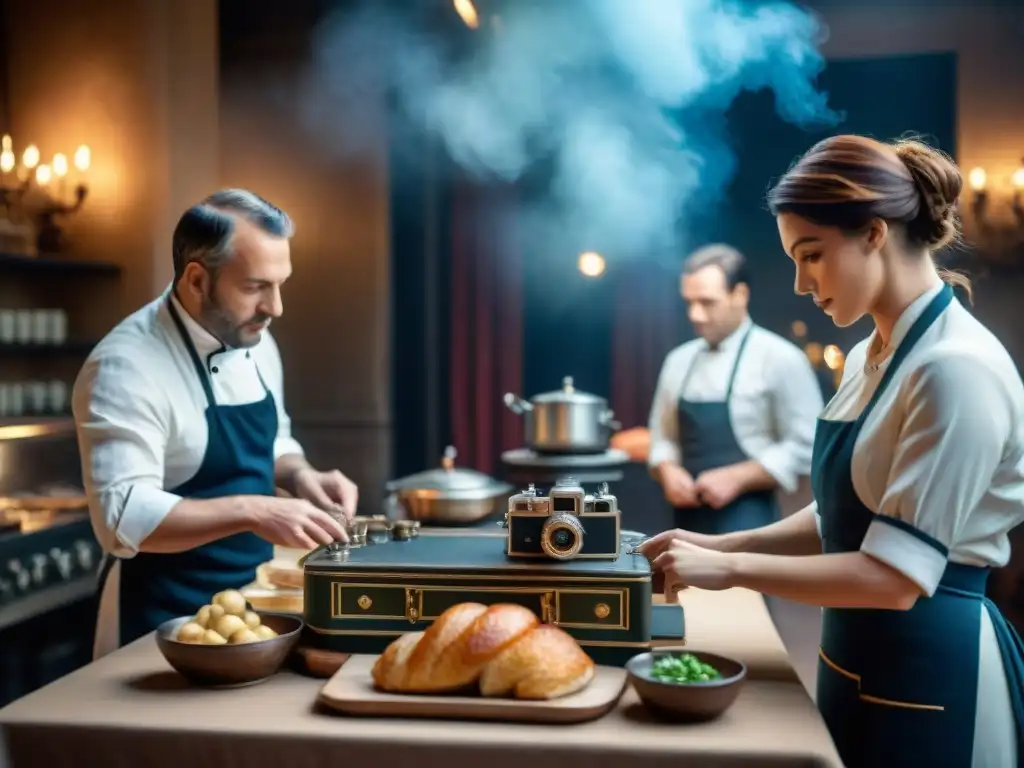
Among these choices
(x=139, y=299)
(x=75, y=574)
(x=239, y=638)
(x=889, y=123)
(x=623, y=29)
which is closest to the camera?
(x=239, y=638)

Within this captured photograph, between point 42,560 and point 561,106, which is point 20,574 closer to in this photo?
point 42,560

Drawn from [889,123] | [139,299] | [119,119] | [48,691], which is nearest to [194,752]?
[48,691]

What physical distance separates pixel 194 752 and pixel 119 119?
3.89 metres

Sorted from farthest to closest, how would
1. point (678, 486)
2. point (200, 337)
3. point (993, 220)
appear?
point (993, 220), point (678, 486), point (200, 337)

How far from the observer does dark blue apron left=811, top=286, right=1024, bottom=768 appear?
1.59 metres

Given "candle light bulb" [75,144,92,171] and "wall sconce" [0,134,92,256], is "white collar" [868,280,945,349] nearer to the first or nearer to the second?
"wall sconce" [0,134,92,256]

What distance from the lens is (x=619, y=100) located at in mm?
5984

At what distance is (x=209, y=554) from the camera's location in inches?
89.7

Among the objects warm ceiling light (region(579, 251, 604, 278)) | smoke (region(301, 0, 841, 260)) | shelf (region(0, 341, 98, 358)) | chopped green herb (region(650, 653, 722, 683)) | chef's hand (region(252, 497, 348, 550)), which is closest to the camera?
chopped green herb (region(650, 653, 722, 683))

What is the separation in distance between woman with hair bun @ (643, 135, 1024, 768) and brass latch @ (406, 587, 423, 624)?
16.0 inches

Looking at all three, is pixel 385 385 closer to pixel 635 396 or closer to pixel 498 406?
pixel 498 406

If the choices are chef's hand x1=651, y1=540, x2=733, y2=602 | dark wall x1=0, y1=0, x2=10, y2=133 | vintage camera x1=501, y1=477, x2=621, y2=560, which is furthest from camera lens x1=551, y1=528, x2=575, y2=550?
dark wall x1=0, y1=0, x2=10, y2=133

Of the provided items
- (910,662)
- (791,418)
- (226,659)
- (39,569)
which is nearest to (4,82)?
(39,569)

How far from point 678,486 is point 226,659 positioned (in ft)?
8.14
